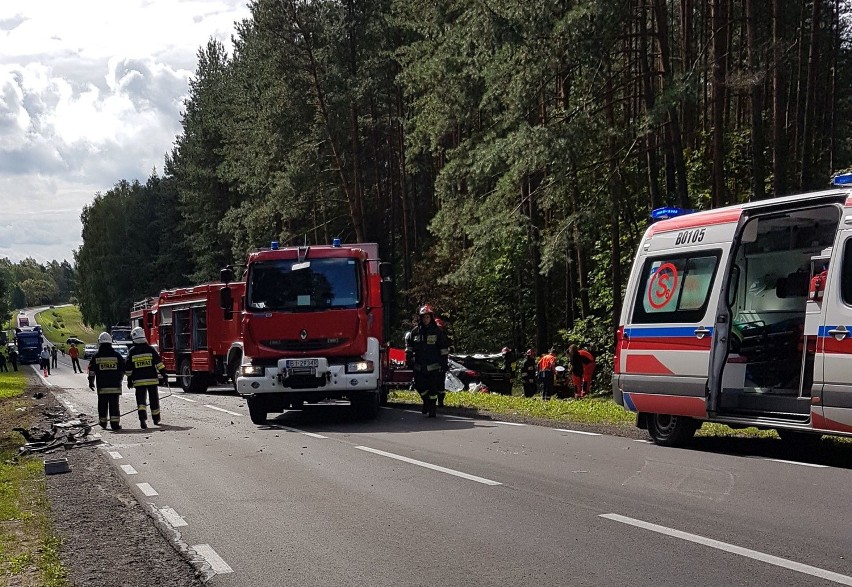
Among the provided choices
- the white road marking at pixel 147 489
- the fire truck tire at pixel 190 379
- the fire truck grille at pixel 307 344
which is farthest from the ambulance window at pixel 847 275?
the fire truck tire at pixel 190 379

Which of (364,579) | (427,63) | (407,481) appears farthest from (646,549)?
(427,63)

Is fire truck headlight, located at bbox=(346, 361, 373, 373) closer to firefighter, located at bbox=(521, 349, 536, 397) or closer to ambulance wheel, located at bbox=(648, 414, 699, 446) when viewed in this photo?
ambulance wheel, located at bbox=(648, 414, 699, 446)

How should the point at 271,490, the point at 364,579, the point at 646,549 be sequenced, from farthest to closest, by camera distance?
the point at 271,490 < the point at 646,549 < the point at 364,579

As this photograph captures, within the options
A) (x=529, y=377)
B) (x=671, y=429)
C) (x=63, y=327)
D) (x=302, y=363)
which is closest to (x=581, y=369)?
(x=529, y=377)

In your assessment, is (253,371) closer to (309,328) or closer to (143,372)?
(309,328)

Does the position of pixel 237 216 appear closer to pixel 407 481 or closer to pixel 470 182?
pixel 470 182

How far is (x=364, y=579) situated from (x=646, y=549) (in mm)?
1886

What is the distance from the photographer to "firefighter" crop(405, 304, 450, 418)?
651 inches

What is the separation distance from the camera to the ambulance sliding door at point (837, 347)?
9.10 metres

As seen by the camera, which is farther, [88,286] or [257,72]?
[88,286]

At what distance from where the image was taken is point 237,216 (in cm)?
4681

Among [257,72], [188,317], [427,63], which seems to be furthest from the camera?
[257,72]

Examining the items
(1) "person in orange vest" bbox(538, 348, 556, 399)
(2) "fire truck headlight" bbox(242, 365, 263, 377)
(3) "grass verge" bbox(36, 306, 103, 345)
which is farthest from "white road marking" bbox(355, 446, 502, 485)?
(3) "grass verge" bbox(36, 306, 103, 345)

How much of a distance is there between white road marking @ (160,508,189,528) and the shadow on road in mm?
6166
